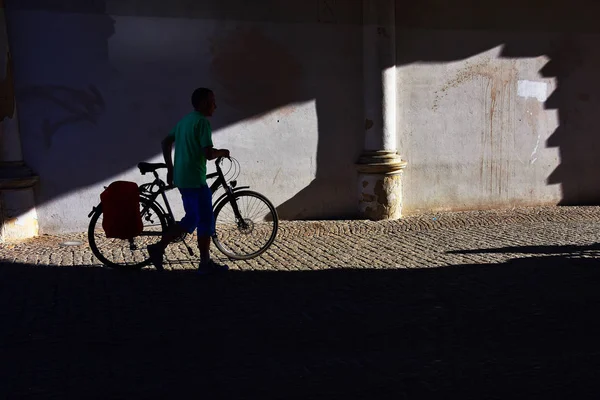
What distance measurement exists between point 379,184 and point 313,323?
14.9ft

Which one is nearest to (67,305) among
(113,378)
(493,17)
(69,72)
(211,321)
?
(211,321)

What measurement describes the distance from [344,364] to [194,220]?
2548 mm

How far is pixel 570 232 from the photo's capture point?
799 centimetres

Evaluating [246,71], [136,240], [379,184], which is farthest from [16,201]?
[379,184]

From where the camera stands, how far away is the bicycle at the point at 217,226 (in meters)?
6.07

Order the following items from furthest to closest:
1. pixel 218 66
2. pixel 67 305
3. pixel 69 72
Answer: pixel 218 66 → pixel 69 72 → pixel 67 305

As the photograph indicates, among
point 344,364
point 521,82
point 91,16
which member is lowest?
point 344,364

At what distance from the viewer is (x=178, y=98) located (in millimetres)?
8016

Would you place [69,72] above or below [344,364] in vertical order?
above

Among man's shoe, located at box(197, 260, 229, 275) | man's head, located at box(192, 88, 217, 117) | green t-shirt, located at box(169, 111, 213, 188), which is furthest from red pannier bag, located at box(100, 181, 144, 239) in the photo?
man's head, located at box(192, 88, 217, 117)

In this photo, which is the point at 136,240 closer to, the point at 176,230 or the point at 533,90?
the point at 176,230

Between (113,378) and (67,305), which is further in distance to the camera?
(67,305)

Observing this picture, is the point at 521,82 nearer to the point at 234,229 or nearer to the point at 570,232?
the point at 570,232

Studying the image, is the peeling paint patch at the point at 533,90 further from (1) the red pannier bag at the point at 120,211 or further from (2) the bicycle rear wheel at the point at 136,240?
(1) the red pannier bag at the point at 120,211
